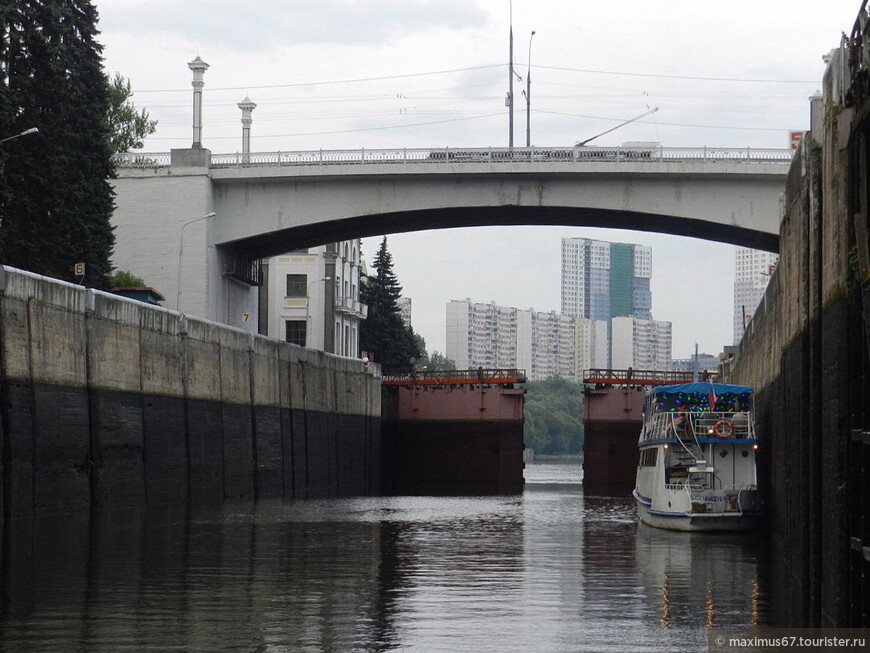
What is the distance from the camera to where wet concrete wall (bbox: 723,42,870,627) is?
18.6m

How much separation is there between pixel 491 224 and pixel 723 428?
87.7 feet

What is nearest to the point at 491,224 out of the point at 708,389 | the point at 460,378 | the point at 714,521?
the point at 460,378

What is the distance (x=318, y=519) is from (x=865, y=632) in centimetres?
2892

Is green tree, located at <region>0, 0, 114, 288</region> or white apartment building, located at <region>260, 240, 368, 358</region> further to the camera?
white apartment building, located at <region>260, 240, 368, 358</region>

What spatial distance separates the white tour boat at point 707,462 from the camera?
1567 inches

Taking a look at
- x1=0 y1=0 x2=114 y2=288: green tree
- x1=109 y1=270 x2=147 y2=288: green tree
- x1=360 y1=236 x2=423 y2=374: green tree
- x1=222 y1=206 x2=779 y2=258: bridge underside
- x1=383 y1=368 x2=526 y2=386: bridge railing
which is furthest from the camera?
x1=360 y1=236 x2=423 y2=374: green tree

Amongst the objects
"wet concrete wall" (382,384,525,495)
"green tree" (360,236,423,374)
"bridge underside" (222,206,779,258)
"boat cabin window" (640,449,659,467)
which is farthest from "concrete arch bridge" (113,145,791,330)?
"green tree" (360,236,423,374)

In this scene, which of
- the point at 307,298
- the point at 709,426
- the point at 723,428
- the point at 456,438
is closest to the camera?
the point at 723,428

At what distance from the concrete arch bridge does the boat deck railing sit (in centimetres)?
1885

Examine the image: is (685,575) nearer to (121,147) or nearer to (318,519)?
(318,519)

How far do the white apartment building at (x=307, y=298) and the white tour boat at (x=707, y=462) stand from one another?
5546cm

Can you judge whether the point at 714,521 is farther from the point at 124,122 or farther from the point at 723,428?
the point at 124,122

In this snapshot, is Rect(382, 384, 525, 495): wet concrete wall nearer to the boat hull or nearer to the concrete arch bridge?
the concrete arch bridge

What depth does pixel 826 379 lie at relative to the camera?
21016 mm
